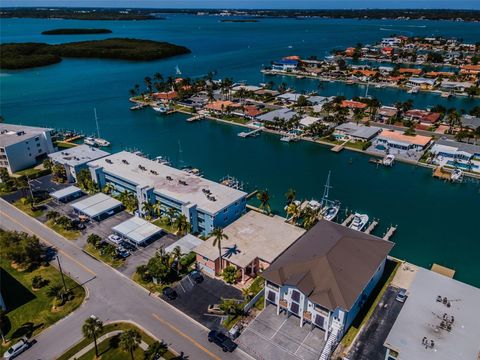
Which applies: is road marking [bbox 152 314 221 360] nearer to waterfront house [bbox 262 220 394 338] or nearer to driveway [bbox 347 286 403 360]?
waterfront house [bbox 262 220 394 338]

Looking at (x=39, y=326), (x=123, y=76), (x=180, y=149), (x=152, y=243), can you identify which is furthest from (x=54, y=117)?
(x=39, y=326)

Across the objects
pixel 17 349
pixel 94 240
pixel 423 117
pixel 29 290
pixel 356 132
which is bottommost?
pixel 29 290

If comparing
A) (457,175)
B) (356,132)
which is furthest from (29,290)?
(356,132)

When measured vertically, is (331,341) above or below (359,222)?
above

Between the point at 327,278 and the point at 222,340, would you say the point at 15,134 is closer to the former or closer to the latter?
the point at 222,340

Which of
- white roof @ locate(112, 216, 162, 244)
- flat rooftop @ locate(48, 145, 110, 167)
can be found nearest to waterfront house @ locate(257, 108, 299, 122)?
flat rooftop @ locate(48, 145, 110, 167)

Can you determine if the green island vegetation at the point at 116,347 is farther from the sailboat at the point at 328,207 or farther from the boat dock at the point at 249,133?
the boat dock at the point at 249,133

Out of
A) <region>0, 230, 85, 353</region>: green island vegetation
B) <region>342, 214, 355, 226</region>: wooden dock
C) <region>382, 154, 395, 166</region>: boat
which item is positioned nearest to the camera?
<region>0, 230, 85, 353</region>: green island vegetation

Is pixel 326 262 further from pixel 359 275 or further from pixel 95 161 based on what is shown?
pixel 95 161
